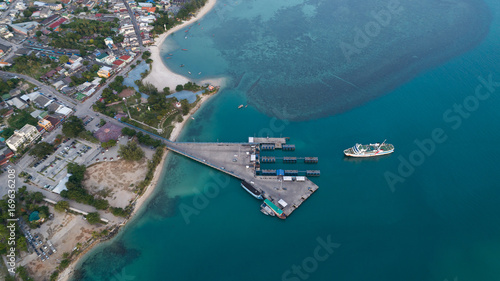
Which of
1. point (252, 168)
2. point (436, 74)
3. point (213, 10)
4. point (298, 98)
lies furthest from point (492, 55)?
point (213, 10)

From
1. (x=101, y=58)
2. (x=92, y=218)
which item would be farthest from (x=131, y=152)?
(x=101, y=58)

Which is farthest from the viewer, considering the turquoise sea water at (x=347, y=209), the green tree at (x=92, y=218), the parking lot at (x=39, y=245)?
the green tree at (x=92, y=218)

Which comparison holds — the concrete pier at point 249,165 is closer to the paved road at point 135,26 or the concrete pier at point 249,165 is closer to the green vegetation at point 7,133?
the green vegetation at point 7,133

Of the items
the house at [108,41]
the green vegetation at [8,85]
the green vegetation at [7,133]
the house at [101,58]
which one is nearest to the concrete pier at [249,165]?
the green vegetation at [7,133]

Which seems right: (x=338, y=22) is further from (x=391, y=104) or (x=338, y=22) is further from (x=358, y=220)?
(x=358, y=220)

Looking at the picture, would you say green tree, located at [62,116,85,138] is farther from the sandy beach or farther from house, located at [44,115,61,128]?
the sandy beach

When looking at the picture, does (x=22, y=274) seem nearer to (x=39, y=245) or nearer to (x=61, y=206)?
(x=39, y=245)

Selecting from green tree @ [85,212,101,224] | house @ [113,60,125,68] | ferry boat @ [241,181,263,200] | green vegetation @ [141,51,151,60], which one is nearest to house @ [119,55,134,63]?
house @ [113,60,125,68]
